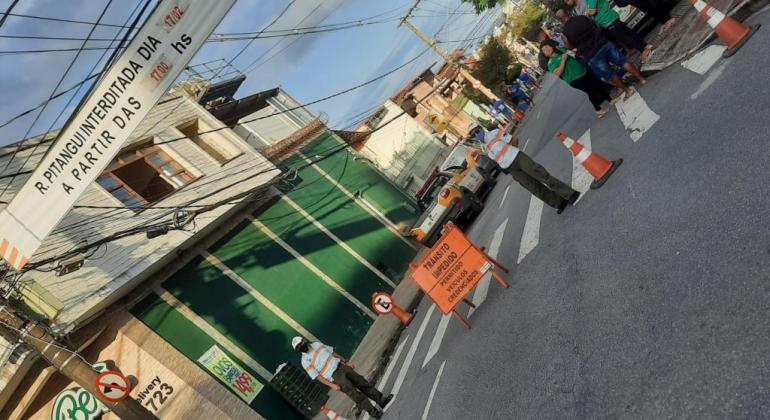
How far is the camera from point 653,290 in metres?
3.93

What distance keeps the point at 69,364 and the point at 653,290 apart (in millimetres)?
9729

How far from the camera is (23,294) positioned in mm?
11734

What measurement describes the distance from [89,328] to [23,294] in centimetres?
210

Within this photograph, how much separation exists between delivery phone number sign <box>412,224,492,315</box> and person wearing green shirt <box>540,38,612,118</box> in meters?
3.97

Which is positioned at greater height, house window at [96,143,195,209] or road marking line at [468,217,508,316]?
house window at [96,143,195,209]

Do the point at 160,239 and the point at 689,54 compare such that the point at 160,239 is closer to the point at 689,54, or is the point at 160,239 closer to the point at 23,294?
the point at 23,294

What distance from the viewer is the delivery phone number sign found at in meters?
8.05

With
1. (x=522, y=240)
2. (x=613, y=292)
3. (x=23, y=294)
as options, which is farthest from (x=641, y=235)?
(x=23, y=294)

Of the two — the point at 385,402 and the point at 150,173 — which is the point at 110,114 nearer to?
the point at 385,402

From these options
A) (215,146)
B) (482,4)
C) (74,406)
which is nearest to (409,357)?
(74,406)

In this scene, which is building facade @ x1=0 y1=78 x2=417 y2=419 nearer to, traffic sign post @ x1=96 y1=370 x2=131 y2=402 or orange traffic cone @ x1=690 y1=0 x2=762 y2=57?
traffic sign post @ x1=96 y1=370 x2=131 y2=402

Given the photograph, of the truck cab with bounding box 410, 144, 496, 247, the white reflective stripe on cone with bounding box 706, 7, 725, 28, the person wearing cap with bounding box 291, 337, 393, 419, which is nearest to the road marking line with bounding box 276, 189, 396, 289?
the truck cab with bounding box 410, 144, 496, 247

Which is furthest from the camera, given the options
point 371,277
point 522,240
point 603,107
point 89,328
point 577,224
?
point 371,277

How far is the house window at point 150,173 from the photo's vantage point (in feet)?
58.6
